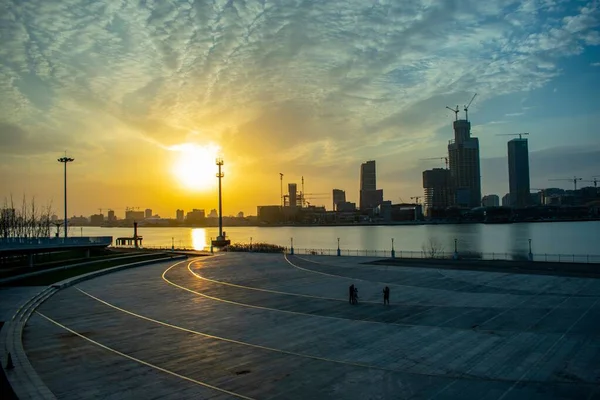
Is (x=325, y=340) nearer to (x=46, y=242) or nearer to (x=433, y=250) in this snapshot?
(x=46, y=242)

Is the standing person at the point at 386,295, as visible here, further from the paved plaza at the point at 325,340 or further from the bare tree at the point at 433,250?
the bare tree at the point at 433,250

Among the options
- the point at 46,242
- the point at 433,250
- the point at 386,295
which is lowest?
the point at 433,250

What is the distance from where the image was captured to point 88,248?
67312mm

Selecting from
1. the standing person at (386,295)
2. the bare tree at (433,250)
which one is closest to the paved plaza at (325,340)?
the standing person at (386,295)

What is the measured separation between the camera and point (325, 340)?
75.9 feet

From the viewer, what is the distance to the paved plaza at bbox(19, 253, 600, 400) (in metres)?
17.0

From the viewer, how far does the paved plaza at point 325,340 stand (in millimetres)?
16953

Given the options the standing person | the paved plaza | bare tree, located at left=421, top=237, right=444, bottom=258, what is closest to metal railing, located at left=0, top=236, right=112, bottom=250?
the paved plaza

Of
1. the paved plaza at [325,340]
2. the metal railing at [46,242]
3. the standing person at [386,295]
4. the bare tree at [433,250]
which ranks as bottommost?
the bare tree at [433,250]

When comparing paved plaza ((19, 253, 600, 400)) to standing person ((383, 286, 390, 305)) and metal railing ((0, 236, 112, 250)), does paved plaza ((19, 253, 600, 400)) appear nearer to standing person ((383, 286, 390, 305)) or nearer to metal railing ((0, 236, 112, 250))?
standing person ((383, 286, 390, 305))

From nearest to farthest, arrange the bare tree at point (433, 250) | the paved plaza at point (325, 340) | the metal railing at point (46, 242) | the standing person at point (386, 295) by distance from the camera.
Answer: the paved plaza at point (325, 340) → the standing person at point (386, 295) → the metal railing at point (46, 242) → the bare tree at point (433, 250)

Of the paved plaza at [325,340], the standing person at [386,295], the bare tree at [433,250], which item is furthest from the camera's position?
the bare tree at [433,250]

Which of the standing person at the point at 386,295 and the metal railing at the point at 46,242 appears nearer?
the standing person at the point at 386,295

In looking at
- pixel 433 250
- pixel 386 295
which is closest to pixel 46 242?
pixel 386 295
